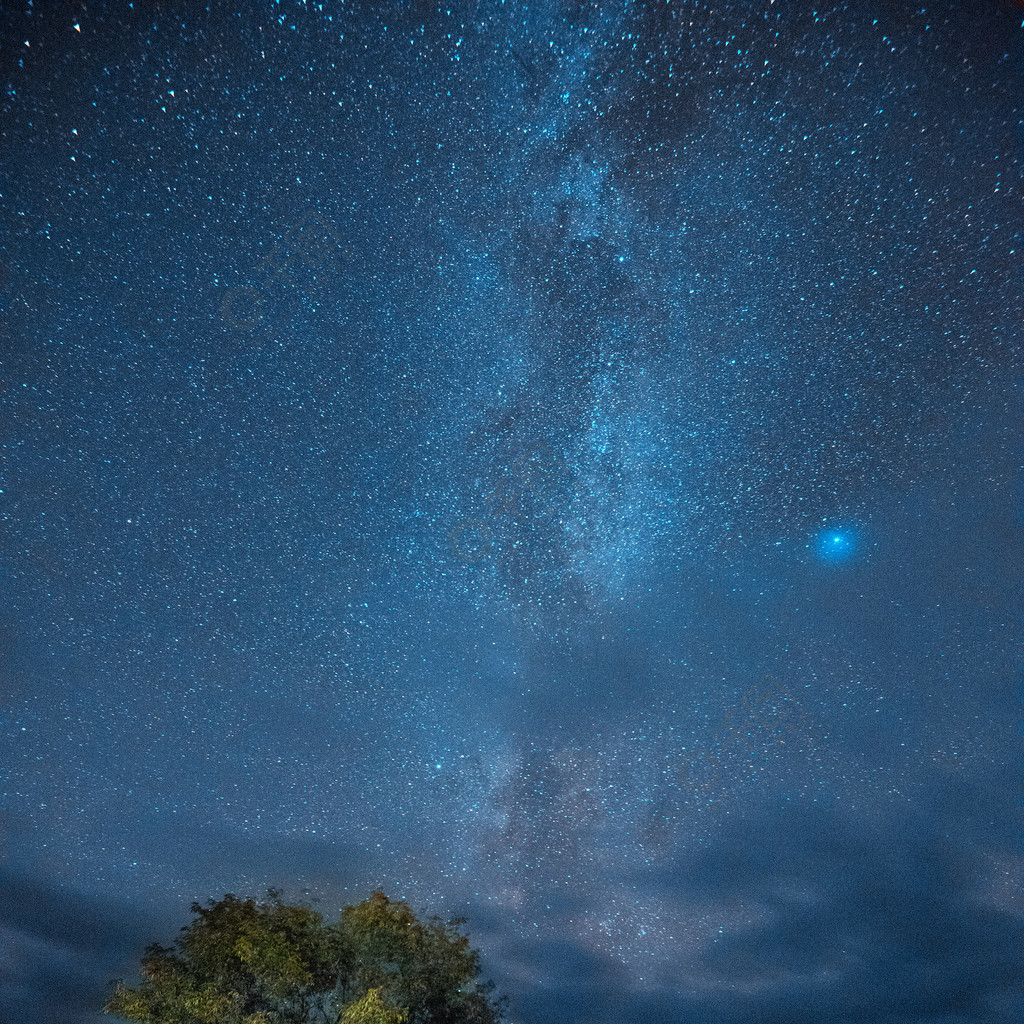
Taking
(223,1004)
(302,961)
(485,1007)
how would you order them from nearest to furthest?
(223,1004) → (302,961) → (485,1007)

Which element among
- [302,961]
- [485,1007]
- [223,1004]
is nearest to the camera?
[223,1004]

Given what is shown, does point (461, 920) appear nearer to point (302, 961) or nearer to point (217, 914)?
point (302, 961)

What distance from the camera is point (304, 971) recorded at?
15.7 metres

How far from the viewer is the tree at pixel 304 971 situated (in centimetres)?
1496

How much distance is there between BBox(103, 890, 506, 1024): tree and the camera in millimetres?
14961

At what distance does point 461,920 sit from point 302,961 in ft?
14.3

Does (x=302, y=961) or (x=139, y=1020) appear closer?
(x=139, y=1020)

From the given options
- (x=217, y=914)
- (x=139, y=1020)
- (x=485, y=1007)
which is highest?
(x=217, y=914)

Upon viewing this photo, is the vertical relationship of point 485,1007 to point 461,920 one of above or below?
below

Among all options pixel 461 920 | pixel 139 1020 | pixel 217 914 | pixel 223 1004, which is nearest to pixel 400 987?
pixel 461 920

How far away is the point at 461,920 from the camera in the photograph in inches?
672

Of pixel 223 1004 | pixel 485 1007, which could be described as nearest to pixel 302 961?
pixel 223 1004

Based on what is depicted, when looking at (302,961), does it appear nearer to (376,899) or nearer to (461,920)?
(376,899)

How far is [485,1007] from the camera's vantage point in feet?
55.6
